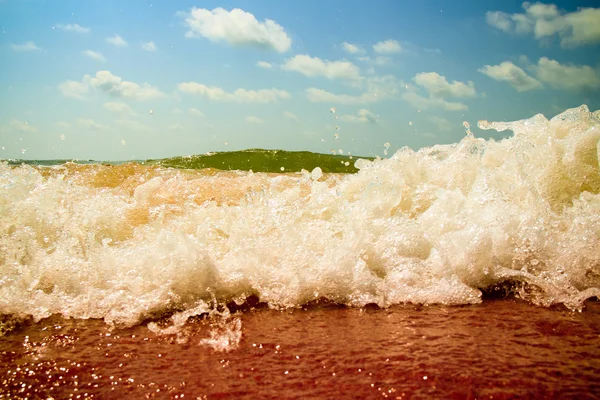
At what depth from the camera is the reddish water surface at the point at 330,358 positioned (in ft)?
5.32

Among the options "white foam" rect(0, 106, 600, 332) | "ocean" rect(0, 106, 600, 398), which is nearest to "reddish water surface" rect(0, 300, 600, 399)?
"ocean" rect(0, 106, 600, 398)

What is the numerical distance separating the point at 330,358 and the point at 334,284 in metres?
0.87

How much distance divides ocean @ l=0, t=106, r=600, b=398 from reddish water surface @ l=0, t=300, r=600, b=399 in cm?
1

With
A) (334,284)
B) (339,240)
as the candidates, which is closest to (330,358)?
(334,284)

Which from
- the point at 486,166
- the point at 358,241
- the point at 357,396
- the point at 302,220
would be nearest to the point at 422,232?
the point at 358,241

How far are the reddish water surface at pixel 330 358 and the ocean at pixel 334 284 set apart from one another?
0.03 ft

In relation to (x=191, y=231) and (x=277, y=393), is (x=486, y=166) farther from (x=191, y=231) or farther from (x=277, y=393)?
(x=277, y=393)

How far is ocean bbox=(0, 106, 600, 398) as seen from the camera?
5.71ft

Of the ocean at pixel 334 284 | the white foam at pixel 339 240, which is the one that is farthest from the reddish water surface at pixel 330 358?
the white foam at pixel 339 240

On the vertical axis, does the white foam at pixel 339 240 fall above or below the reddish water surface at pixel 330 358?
above

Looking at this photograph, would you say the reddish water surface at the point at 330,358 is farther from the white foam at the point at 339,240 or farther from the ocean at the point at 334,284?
the white foam at the point at 339,240

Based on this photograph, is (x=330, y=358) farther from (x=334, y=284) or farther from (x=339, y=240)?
(x=339, y=240)

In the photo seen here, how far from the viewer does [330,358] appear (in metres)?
1.87

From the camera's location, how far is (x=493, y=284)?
2861mm
